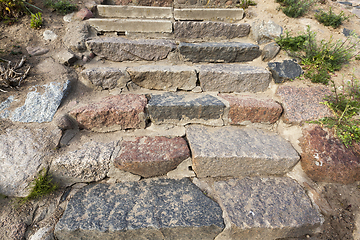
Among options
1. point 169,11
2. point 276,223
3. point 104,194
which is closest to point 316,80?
point 276,223

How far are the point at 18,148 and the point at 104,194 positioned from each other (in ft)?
2.62

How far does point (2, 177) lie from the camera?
4.37 ft

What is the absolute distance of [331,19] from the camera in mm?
2357

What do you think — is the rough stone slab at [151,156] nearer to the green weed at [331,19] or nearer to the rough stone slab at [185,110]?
the rough stone slab at [185,110]

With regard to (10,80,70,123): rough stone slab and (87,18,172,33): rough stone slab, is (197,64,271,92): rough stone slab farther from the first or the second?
(10,80,70,123): rough stone slab

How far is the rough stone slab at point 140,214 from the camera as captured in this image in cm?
123

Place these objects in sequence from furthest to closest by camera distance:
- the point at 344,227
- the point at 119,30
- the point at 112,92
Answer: the point at 119,30
the point at 112,92
the point at 344,227

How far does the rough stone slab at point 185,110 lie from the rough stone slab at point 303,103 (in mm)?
688

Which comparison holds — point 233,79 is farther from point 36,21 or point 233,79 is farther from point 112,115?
point 36,21

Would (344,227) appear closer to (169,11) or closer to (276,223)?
(276,223)

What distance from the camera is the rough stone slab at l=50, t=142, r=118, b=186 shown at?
144 centimetres

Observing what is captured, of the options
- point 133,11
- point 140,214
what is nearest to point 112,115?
point 140,214

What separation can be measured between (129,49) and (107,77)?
1.59 ft

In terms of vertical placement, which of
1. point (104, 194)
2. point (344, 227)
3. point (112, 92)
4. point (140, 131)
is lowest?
point (344, 227)
